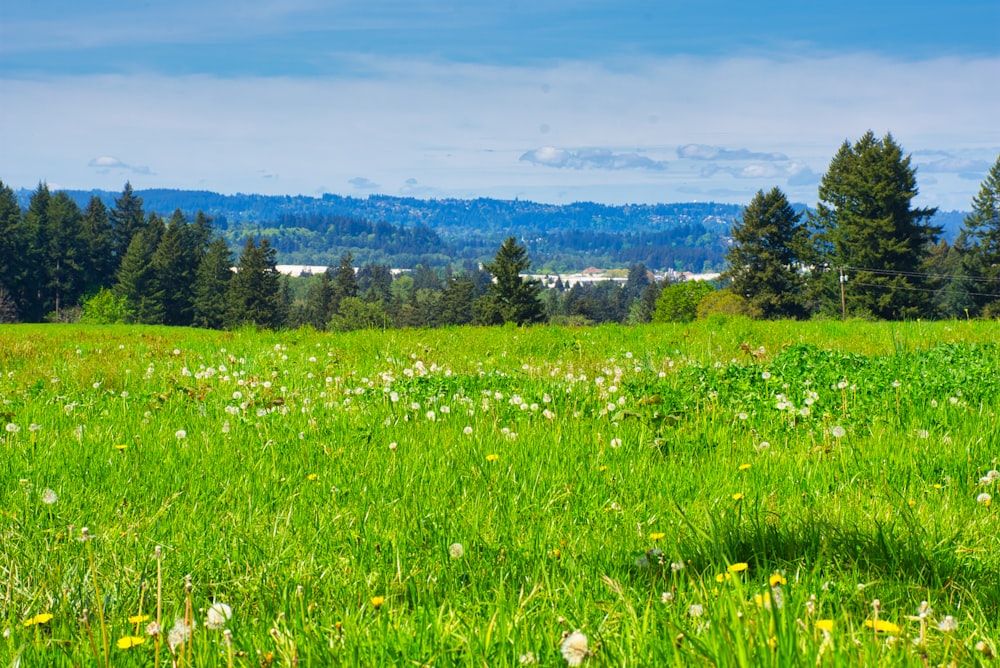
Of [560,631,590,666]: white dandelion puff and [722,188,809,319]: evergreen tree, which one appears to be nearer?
[560,631,590,666]: white dandelion puff

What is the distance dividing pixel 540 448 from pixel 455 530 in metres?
1.55

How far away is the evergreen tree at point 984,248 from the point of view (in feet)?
253

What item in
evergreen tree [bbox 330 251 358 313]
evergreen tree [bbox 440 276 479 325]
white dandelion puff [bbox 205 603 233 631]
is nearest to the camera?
white dandelion puff [bbox 205 603 233 631]

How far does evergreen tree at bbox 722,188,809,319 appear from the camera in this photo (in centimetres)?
7725

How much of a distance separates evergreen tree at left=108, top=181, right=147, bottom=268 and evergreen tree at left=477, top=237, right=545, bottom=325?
6789 centimetres

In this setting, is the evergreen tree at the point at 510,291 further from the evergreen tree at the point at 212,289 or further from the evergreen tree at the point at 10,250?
the evergreen tree at the point at 10,250

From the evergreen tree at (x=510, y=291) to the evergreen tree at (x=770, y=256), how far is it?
21.8 meters

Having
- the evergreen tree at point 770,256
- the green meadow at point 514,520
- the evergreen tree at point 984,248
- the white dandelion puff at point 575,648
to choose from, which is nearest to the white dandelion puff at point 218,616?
the green meadow at point 514,520

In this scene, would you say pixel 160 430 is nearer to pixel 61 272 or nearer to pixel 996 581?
pixel 996 581

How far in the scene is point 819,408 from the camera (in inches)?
246

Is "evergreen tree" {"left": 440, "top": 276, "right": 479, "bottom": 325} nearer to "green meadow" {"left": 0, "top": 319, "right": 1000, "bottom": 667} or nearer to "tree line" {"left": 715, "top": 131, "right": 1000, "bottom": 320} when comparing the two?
"tree line" {"left": 715, "top": 131, "right": 1000, "bottom": 320}

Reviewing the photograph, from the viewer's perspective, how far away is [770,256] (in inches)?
3063

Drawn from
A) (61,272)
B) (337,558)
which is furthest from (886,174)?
(61,272)

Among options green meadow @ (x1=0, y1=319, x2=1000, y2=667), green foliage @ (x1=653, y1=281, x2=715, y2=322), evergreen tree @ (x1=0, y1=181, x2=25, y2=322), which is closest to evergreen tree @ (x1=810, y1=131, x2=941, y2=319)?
green foliage @ (x1=653, y1=281, x2=715, y2=322)
